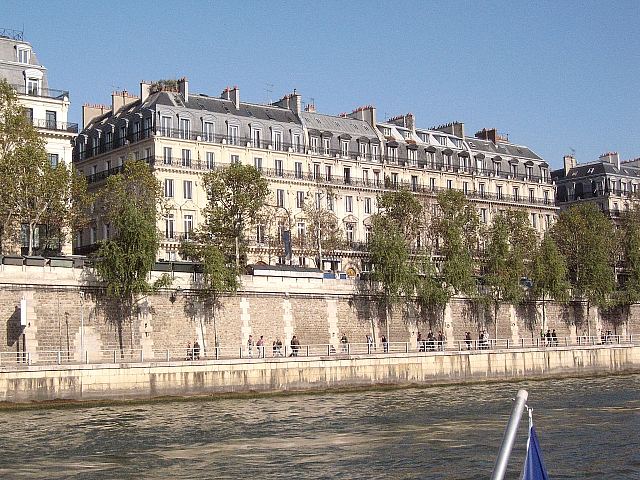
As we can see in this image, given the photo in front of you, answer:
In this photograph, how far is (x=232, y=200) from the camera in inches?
2391

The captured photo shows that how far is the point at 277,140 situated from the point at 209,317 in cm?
2547

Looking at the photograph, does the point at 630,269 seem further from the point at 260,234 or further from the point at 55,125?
the point at 55,125

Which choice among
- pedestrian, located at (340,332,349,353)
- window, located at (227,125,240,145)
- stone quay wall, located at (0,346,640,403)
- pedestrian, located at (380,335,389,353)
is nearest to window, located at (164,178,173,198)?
window, located at (227,125,240,145)

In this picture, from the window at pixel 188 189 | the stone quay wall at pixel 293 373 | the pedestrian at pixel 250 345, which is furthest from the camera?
the window at pixel 188 189

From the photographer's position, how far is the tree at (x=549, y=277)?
224 ft

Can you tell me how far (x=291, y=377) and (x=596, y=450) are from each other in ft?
69.4

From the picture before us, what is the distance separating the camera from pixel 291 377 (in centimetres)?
4641

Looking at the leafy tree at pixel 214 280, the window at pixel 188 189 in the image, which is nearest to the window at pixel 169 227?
the window at pixel 188 189

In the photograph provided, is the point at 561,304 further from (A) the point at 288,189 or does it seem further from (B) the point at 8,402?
(B) the point at 8,402

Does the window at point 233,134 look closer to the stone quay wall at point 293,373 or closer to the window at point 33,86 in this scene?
the window at point 33,86

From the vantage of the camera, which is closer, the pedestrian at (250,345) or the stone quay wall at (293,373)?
the stone quay wall at (293,373)

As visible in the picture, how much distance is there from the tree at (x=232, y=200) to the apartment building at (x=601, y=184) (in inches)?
1877

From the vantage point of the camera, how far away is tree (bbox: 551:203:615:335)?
71.9m

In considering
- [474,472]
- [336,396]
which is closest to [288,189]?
[336,396]
